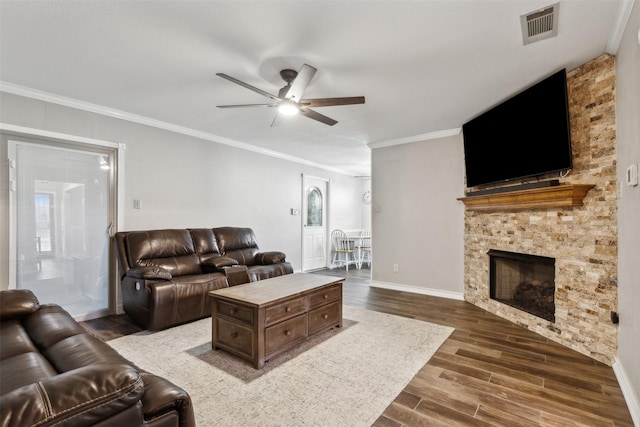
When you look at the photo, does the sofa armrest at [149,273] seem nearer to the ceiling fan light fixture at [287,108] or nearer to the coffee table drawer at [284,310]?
the coffee table drawer at [284,310]

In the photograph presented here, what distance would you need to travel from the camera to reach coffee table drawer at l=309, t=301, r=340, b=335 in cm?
292

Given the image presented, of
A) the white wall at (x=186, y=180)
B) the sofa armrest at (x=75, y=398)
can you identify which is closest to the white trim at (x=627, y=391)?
the sofa armrest at (x=75, y=398)

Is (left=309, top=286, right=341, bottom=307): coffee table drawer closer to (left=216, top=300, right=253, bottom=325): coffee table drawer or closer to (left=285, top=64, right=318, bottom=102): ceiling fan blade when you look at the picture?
(left=216, top=300, right=253, bottom=325): coffee table drawer

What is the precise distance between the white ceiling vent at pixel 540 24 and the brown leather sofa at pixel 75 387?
2.82 meters

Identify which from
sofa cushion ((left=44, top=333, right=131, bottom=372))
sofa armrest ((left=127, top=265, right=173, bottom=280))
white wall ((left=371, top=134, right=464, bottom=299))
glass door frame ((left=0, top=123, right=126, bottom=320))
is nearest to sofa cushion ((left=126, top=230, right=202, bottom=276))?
sofa armrest ((left=127, top=265, right=173, bottom=280))

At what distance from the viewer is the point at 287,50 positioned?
7.98ft

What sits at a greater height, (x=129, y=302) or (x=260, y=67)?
(x=260, y=67)

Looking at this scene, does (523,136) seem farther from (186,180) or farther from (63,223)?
(63,223)

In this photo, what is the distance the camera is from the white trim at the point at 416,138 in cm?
457

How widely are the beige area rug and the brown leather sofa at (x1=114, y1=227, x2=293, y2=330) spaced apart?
0.23 m

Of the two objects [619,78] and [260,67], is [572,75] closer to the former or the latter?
[619,78]

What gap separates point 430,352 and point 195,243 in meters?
3.18

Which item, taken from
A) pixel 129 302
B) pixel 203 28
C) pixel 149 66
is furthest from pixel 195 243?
pixel 203 28

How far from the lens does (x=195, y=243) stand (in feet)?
14.1
